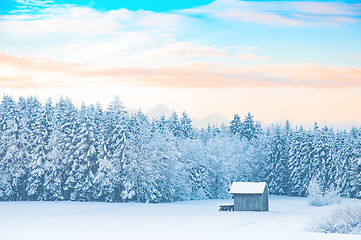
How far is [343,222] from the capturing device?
111 feet

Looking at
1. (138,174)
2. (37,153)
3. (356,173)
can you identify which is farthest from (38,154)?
(356,173)

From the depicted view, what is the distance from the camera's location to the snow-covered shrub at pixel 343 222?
111ft

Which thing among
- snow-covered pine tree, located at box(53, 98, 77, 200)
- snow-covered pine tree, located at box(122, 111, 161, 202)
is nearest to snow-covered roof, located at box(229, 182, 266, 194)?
snow-covered pine tree, located at box(122, 111, 161, 202)

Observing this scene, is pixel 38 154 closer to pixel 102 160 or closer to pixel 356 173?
pixel 102 160

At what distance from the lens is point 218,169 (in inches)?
3684

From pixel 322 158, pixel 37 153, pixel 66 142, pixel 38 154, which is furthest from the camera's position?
pixel 322 158

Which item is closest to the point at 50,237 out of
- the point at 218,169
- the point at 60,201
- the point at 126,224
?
the point at 126,224

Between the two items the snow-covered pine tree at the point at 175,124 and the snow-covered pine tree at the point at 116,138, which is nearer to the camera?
the snow-covered pine tree at the point at 116,138

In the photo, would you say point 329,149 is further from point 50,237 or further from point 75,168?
point 50,237

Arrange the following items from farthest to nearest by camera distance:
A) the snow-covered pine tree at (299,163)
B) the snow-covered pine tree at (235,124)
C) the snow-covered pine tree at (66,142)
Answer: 1. the snow-covered pine tree at (235,124)
2. the snow-covered pine tree at (299,163)
3. the snow-covered pine tree at (66,142)

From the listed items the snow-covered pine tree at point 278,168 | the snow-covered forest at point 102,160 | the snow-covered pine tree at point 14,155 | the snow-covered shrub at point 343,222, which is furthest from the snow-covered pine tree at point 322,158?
the snow-covered shrub at point 343,222

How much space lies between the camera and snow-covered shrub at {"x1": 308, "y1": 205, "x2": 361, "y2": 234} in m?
33.9

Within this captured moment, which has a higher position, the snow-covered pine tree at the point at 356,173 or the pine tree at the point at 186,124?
the pine tree at the point at 186,124

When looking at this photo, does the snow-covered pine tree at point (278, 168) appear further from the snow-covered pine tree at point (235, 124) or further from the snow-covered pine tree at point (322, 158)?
the snow-covered pine tree at point (235, 124)
